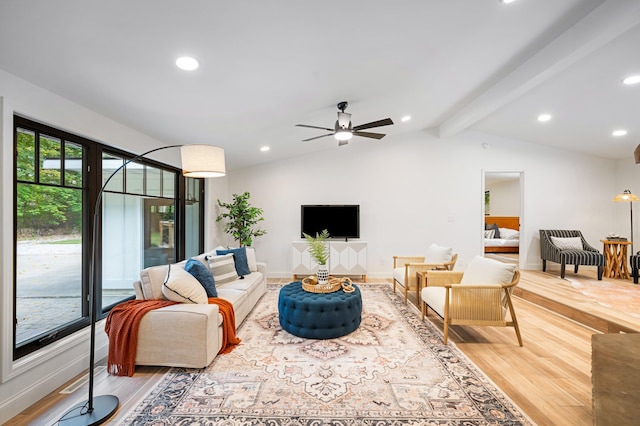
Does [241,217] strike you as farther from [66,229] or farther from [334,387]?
[334,387]

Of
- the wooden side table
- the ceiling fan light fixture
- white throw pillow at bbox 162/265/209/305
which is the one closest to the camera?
white throw pillow at bbox 162/265/209/305

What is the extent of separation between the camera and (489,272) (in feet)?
9.73

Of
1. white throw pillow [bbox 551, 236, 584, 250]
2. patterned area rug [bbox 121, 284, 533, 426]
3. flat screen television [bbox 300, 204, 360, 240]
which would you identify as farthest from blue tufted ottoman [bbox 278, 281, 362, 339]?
white throw pillow [bbox 551, 236, 584, 250]

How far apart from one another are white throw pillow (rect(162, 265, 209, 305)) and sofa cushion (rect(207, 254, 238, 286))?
867 millimetres

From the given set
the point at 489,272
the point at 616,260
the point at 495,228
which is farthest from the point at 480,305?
the point at 495,228

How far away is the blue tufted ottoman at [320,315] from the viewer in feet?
9.64

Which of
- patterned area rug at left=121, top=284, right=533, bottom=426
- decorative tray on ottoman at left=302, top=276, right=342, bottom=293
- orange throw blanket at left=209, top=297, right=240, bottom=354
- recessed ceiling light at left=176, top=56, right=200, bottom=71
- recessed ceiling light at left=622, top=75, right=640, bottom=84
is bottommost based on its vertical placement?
patterned area rug at left=121, top=284, right=533, bottom=426

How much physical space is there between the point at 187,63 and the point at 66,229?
5.81 ft

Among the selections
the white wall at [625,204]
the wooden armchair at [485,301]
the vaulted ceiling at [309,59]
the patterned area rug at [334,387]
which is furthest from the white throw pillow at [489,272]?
the white wall at [625,204]

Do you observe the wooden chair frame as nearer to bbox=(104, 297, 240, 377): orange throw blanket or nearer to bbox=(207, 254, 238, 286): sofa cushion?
bbox=(207, 254, 238, 286): sofa cushion

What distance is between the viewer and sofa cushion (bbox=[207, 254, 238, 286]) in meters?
3.58

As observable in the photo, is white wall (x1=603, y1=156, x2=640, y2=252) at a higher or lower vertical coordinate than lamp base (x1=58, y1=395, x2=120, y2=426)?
higher

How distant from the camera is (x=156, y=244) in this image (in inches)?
150

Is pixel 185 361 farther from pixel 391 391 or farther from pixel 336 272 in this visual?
pixel 336 272
